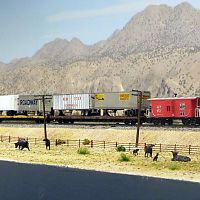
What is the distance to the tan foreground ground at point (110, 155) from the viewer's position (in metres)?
47.2

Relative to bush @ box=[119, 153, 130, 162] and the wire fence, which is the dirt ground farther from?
bush @ box=[119, 153, 130, 162]

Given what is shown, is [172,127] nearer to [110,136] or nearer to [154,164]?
[110,136]

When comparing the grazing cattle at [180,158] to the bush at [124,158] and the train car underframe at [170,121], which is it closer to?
the bush at [124,158]

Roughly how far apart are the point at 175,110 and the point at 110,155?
15.3 meters

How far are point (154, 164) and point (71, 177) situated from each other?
966 cm

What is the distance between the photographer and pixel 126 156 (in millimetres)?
54812

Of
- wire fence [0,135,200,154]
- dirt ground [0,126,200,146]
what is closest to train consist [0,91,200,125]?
dirt ground [0,126,200,146]

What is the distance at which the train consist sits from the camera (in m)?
67.8

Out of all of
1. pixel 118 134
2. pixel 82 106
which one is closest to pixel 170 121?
pixel 118 134

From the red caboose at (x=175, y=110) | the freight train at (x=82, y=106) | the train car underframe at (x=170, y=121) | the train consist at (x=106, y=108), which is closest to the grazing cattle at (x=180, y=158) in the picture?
the train consist at (x=106, y=108)

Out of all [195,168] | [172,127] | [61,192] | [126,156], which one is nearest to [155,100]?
[172,127]

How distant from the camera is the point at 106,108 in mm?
79938

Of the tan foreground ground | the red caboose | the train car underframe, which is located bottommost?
the tan foreground ground

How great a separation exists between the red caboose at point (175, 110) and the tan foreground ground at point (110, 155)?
20.7ft
